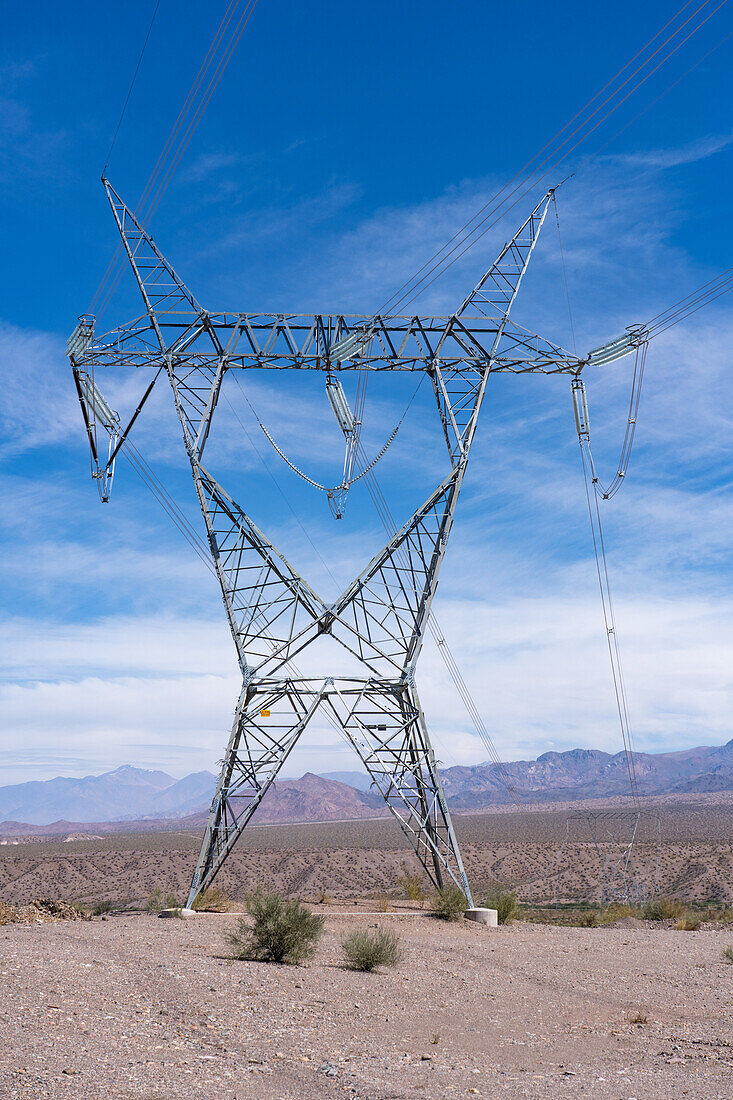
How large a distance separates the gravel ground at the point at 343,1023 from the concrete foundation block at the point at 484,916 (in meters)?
4.31

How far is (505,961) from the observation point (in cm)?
1766

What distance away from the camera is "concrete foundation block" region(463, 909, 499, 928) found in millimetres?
23156

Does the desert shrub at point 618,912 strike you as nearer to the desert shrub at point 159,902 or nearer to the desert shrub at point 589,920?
the desert shrub at point 589,920

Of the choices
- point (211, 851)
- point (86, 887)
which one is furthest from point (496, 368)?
point (86, 887)

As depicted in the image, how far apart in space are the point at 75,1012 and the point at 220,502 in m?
14.0

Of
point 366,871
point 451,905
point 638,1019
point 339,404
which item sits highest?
point 339,404

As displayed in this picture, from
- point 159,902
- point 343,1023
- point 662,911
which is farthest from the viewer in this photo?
point 662,911

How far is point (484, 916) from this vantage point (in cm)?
2320

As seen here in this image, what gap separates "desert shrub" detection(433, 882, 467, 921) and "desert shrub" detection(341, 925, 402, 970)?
7174 mm

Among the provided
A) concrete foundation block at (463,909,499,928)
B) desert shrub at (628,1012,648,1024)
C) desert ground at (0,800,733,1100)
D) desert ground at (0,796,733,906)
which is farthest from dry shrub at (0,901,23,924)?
desert ground at (0,796,733,906)

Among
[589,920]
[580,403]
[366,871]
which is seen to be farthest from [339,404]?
[366,871]

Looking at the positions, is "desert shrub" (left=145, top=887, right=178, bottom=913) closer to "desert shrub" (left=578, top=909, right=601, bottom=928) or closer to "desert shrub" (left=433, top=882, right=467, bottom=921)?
"desert shrub" (left=433, top=882, right=467, bottom=921)

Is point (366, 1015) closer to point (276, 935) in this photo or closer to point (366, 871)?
point (276, 935)

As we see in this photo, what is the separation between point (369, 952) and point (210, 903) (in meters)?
8.79
